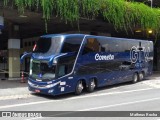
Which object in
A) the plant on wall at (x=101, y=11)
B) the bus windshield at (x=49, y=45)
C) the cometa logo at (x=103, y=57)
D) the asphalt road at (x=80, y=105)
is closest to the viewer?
the asphalt road at (x=80, y=105)

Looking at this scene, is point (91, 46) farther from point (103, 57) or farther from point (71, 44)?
point (71, 44)

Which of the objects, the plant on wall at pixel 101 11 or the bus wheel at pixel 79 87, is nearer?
the bus wheel at pixel 79 87

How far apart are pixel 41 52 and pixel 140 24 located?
13.5m

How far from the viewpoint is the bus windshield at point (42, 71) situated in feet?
59.9

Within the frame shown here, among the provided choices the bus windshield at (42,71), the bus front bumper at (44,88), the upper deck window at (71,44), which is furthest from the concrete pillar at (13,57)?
the upper deck window at (71,44)

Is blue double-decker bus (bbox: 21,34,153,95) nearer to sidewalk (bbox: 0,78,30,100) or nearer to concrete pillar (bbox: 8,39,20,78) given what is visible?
sidewalk (bbox: 0,78,30,100)

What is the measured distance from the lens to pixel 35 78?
741 inches

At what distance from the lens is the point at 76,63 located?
765 inches

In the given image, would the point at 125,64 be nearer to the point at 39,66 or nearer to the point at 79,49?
the point at 79,49

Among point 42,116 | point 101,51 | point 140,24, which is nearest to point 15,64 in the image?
point 101,51

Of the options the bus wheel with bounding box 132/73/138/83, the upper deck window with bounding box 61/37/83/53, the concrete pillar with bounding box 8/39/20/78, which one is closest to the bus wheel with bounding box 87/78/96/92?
the upper deck window with bounding box 61/37/83/53

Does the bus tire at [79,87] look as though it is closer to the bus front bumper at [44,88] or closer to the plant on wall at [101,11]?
the bus front bumper at [44,88]

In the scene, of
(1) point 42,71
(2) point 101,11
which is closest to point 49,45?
(1) point 42,71

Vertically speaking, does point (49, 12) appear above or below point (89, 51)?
above
